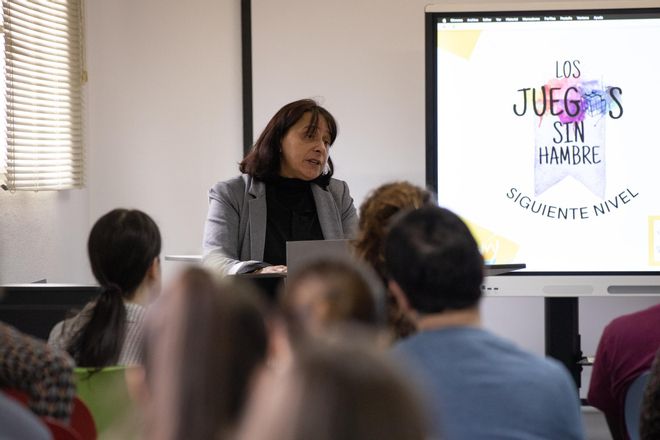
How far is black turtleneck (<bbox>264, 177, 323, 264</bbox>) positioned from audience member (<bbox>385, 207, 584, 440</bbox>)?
1.87 m

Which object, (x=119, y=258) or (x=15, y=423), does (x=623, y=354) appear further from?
(x=15, y=423)

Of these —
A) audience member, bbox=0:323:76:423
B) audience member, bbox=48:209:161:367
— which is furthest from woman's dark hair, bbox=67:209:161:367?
audience member, bbox=0:323:76:423

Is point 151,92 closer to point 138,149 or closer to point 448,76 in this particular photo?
point 138,149

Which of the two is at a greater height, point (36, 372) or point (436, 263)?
point (436, 263)

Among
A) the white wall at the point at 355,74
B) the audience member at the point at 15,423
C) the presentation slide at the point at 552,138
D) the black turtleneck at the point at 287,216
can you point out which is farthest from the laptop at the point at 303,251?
the white wall at the point at 355,74

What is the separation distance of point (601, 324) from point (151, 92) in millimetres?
2597

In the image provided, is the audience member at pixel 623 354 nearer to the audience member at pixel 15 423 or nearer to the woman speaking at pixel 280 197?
the woman speaking at pixel 280 197

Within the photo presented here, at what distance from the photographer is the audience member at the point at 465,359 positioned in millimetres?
1492

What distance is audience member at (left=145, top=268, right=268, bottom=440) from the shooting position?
0.78 metres

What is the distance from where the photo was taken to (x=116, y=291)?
7.74ft

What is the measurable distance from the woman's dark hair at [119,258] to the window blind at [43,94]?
1674 millimetres

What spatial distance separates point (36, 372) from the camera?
1729 mm

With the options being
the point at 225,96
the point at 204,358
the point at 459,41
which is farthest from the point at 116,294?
the point at 225,96

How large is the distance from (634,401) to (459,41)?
2.52m
